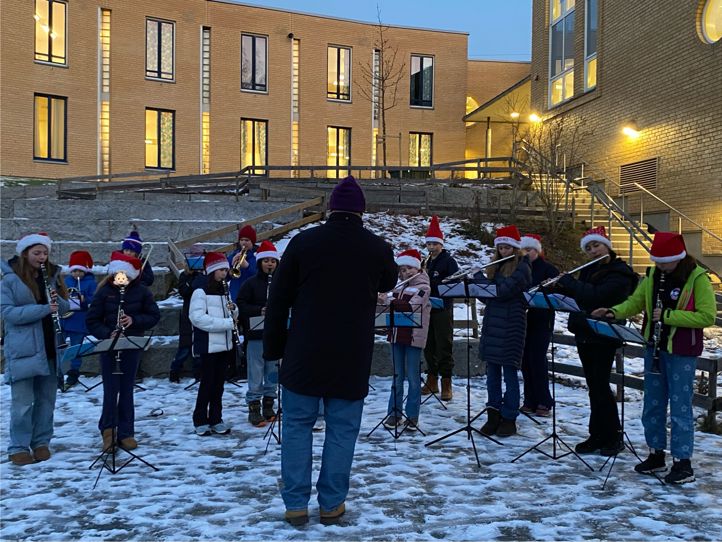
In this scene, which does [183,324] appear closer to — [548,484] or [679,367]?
[548,484]

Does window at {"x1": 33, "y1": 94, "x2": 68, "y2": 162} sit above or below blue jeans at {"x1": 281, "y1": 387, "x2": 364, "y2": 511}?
above

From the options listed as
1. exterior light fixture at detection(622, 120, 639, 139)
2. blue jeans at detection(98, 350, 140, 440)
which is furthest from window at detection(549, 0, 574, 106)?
blue jeans at detection(98, 350, 140, 440)

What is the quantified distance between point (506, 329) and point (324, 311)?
2742mm

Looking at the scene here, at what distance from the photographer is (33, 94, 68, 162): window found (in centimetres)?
2516

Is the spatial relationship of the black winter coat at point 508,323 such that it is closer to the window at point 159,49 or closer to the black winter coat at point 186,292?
the black winter coat at point 186,292

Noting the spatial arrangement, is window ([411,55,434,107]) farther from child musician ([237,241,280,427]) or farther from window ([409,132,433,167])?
child musician ([237,241,280,427])

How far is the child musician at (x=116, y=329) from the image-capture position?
6.20m

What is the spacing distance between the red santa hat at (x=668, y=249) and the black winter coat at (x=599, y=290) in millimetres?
593

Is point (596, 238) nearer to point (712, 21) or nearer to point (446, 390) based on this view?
point (446, 390)

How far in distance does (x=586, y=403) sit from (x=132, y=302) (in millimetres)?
5577

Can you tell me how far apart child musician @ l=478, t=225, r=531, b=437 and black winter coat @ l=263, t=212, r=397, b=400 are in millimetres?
2334

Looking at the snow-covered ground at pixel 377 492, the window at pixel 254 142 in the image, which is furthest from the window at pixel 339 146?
the snow-covered ground at pixel 377 492

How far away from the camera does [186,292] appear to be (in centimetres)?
895

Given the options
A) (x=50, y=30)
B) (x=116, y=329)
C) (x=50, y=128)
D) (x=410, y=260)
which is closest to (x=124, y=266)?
(x=116, y=329)
